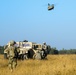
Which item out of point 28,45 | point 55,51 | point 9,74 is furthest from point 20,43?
point 55,51

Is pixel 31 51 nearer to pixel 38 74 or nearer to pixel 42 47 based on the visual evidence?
pixel 42 47

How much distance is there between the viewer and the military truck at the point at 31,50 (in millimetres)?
32031

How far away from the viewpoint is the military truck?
105ft

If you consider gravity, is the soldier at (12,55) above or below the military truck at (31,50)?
above

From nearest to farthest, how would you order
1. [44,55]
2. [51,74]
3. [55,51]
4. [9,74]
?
1. [51,74]
2. [9,74]
3. [44,55]
4. [55,51]

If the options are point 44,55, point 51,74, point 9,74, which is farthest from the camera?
point 44,55

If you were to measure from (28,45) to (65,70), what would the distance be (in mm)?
20001

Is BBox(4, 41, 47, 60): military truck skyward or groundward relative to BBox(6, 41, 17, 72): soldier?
groundward

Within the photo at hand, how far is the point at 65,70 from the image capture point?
536 inches

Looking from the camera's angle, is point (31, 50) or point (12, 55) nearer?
point (12, 55)

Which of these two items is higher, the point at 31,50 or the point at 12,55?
the point at 12,55

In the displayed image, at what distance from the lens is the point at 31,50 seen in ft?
109

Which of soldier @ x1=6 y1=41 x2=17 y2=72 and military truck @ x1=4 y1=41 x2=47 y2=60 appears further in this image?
military truck @ x1=4 y1=41 x2=47 y2=60

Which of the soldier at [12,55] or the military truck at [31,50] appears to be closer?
the soldier at [12,55]
